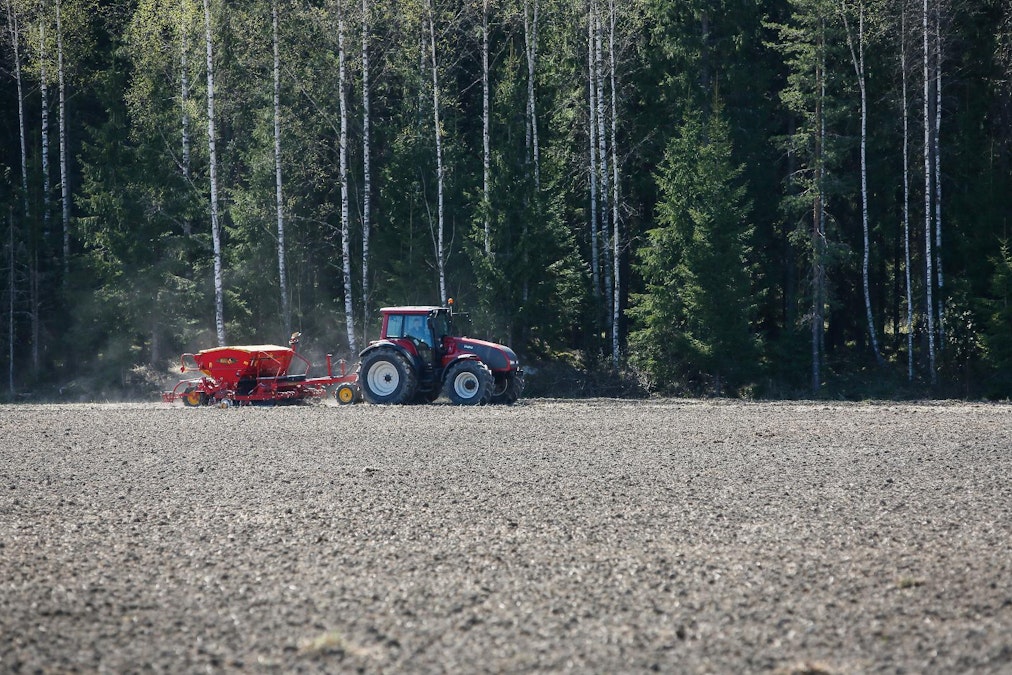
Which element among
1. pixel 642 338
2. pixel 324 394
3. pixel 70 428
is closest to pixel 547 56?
pixel 642 338

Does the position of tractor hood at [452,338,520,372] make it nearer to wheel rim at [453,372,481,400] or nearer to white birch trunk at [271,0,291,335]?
wheel rim at [453,372,481,400]

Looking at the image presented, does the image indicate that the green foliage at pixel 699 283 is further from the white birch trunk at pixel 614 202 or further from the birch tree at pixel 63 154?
the birch tree at pixel 63 154

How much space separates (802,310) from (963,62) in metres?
8.64

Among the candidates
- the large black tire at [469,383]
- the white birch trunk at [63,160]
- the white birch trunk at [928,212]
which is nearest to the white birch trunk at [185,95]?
the white birch trunk at [63,160]

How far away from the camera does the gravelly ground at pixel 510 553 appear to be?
275 inches

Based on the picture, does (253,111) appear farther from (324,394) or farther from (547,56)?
(324,394)

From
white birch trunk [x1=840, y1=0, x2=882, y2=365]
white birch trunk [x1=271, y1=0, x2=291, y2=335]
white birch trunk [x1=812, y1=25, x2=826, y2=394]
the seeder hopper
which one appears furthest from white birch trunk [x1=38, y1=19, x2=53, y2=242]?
white birch trunk [x1=840, y1=0, x2=882, y2=365]

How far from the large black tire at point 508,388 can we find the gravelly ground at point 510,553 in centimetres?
597

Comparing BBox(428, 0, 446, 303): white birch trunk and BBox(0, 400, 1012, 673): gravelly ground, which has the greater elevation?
BBox(428, 0, 446, 303): white birch trunk

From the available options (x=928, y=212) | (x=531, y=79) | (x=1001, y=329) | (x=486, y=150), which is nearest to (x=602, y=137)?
(x=531, y=79)

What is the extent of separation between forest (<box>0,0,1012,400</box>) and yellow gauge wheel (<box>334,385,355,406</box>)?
687cm

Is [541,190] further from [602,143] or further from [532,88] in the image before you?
[532,88]

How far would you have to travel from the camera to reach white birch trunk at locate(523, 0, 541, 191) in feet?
109

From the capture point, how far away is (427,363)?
23359mm
